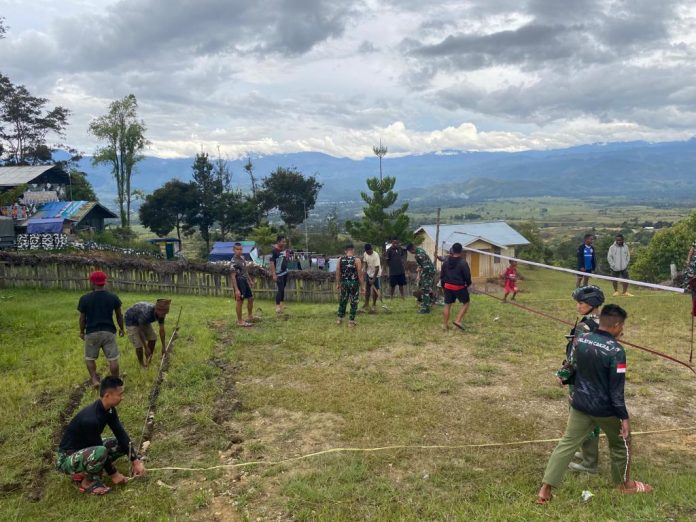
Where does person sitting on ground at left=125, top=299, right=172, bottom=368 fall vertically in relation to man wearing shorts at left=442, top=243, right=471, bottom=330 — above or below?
below

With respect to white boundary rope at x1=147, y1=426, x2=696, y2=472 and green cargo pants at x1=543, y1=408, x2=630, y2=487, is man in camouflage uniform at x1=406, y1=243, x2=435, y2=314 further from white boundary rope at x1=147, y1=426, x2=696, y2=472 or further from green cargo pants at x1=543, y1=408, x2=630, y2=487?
→ green cargo pants at x1=543, y1=408, x2=630, y2=487

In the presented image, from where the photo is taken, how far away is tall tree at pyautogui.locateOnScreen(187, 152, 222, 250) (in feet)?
161

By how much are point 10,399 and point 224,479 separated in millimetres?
4326

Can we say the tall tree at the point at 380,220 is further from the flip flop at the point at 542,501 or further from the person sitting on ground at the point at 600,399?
the flip flop at the point at 542,501

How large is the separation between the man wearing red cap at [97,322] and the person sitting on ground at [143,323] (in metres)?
0.79

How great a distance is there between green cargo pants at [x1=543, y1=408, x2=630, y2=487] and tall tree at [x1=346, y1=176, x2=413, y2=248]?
3340 centimetres

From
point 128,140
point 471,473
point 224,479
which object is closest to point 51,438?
point 224,479

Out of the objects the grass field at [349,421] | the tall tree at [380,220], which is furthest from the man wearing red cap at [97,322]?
the tall tree at [380,220]

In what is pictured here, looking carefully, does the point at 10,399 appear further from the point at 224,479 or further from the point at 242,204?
the point at 242,204

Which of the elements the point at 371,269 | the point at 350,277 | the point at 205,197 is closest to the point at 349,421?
the point at 350,277

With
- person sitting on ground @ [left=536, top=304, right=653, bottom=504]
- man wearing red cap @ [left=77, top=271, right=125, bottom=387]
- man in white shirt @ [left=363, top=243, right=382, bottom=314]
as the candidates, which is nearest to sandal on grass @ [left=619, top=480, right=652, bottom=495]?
person sitting on ground @ [left=536, top=304, right=653, bottom=504]

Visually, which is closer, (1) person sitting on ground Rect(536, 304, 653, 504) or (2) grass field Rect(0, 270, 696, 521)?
(1) person sitting on ground Rect(536, 304, 653, 504)

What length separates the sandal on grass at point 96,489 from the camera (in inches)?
188

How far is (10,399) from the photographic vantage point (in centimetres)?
722
